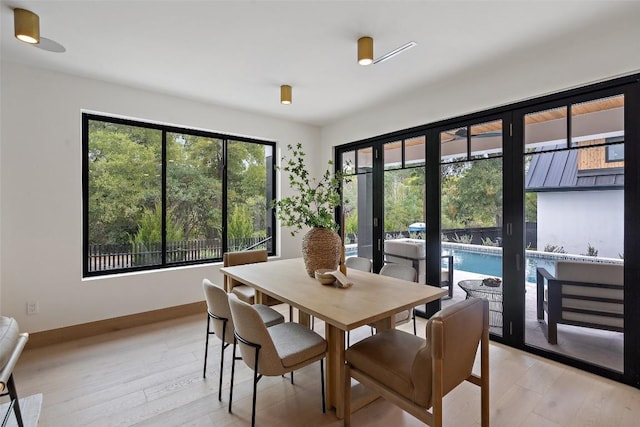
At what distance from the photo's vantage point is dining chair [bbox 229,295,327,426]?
164cm

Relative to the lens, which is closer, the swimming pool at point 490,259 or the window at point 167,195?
the swimming pool at point 490,259

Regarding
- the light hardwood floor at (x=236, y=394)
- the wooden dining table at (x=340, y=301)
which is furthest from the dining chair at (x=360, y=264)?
the light hardwood floor at (x=236, y=394)

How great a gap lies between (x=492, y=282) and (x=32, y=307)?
4447 millimetres

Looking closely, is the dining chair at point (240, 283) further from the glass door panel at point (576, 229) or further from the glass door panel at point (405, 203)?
the glass door panel at point (576, 229)

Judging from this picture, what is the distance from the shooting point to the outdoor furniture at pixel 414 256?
3.47m

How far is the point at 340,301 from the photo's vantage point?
1823 millimetres

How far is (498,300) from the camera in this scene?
303cm

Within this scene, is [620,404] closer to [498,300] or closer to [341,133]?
[498,300]

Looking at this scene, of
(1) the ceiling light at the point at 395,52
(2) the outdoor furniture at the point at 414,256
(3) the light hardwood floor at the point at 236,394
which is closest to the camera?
(3) the light hardwood floor at the point at 236,394

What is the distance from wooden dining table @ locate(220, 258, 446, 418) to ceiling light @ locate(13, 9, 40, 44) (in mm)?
2149

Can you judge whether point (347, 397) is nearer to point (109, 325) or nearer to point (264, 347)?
point (264, 347)

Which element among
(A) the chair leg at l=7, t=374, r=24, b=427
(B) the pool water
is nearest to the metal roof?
(B) the pool water

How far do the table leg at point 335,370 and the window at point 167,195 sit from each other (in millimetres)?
2659

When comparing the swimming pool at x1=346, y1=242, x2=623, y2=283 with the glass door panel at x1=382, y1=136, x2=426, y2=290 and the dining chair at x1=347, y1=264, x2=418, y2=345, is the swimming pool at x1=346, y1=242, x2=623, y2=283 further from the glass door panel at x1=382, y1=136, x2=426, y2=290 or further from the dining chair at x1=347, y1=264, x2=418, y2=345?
the dining chair at x1=347, y1=264, x2=418, y2=345
